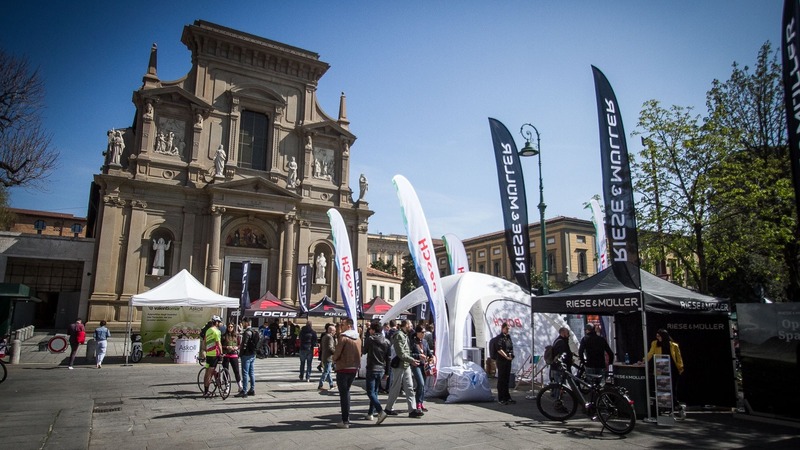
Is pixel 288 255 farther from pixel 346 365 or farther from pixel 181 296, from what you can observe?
pixel 346 365

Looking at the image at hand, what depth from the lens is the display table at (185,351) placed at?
19172mm

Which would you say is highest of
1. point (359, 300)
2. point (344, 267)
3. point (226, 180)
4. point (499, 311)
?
point (226, 180)

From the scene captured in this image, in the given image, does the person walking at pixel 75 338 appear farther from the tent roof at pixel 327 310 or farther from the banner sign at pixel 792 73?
the banner sign at pixel 792 73

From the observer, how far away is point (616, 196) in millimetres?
9211

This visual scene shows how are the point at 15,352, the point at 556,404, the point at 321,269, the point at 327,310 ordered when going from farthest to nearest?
the point at 321,269
the point at 327,310
the point at 15,352
the point at 556,404

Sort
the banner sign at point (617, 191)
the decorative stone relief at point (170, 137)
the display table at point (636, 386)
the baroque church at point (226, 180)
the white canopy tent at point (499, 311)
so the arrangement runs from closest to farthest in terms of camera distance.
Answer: the display table at point (636, 386) < the banner sign at point (617, 191) < the white canopy tent at point (499, 311) < the baroque church at point (226, 180) < the decorative stone relief at point (170, 137)

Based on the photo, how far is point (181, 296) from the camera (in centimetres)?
1836

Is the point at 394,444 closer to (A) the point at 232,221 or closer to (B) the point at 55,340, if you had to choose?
(B) the point at 55,340

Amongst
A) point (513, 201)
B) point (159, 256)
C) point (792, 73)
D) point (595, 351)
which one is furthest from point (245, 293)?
point (792, 73)

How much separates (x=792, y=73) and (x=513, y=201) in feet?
21.6

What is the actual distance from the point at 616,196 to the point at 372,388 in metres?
5.70

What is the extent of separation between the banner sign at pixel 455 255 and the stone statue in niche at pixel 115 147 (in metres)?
21.0

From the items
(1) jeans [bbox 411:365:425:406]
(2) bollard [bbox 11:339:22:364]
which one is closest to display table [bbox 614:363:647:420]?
(1) jeans [bbox 411:365:425:406]

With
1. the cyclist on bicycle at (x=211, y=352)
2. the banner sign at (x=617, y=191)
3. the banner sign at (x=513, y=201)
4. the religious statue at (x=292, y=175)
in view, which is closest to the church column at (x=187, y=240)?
the religious statue at (x=292, y=175)
